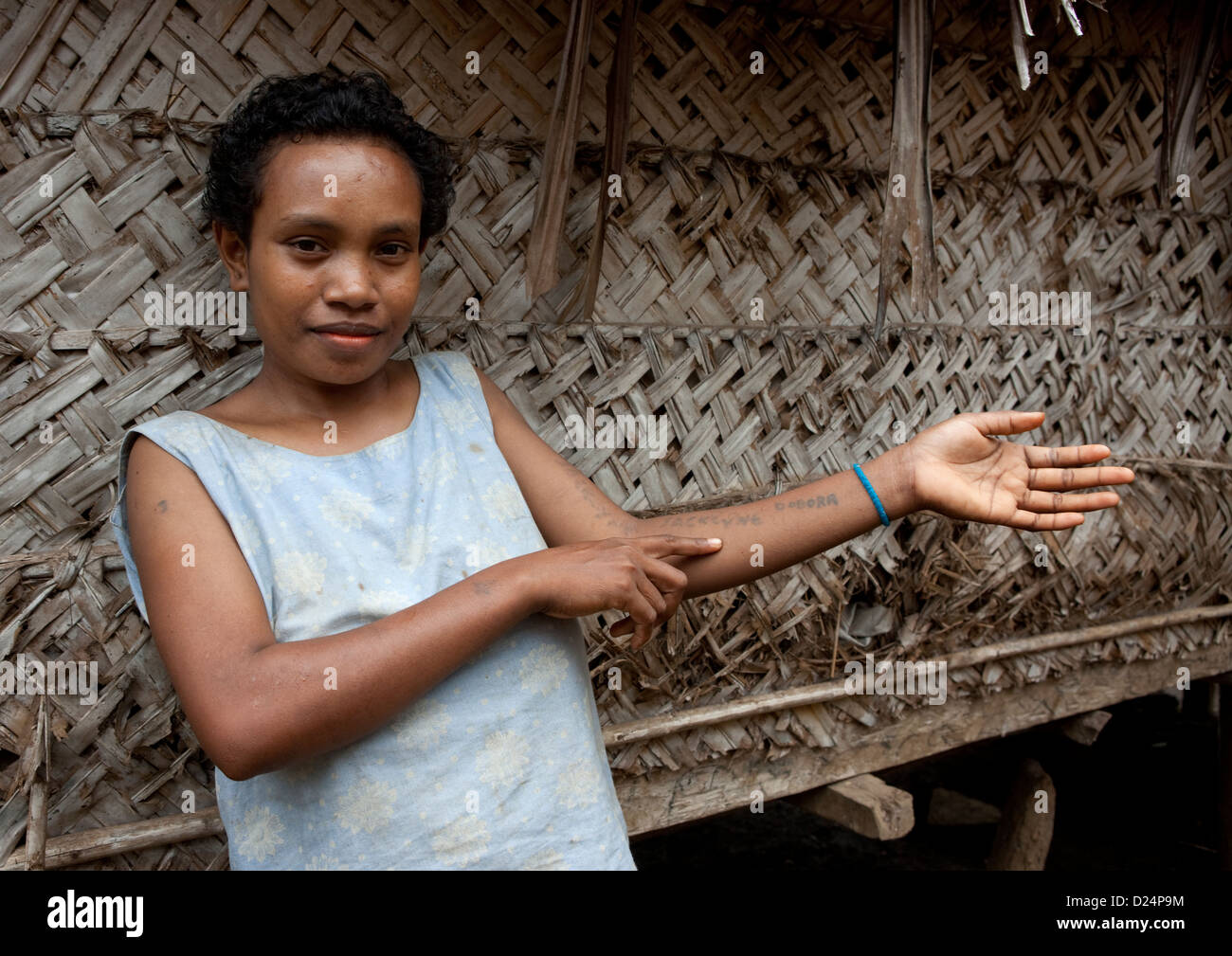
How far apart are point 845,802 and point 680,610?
2.31 feet

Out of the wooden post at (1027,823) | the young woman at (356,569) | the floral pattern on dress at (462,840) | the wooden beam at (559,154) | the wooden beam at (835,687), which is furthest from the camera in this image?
the wooden post at (1027,823)

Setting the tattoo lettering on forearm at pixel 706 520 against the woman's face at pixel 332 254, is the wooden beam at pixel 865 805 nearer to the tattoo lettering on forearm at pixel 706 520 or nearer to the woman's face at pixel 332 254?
the tattoo lettering on forearm at pixel 706 520

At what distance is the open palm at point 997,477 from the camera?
1.54m

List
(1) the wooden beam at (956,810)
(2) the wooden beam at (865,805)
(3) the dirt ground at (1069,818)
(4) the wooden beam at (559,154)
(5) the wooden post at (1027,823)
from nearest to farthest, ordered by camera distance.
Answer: (4) the wooden beam at (559,154) → (2) the wooden beam at (865,805) → (5) the wooden post at (1027,823) → (3) the dirt ground at (1069,818) → (1) the wooden beam at (956,810)

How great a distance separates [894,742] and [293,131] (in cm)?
205

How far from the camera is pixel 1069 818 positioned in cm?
457

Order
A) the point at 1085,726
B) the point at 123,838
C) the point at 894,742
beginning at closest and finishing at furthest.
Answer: the point at 123,838 < the point at 894,742 < the point at 1085,726

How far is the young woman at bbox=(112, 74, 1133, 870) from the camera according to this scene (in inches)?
46.3

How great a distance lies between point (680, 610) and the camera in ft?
6.97

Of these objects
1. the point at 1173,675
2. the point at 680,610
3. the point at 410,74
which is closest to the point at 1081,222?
the point at 1173,675

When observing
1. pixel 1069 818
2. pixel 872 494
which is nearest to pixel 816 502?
pixel 872 494

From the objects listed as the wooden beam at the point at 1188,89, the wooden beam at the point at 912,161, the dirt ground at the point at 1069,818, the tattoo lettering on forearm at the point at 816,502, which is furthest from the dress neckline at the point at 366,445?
the dirt ground at the point at 1069,818

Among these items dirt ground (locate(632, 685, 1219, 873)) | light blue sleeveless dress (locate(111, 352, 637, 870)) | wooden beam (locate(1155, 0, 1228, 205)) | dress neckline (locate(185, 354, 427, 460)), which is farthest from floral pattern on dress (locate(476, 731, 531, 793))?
dirt ground (locate(632, 685, 1219, 873))

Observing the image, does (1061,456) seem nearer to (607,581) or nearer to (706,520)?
(706,520)
